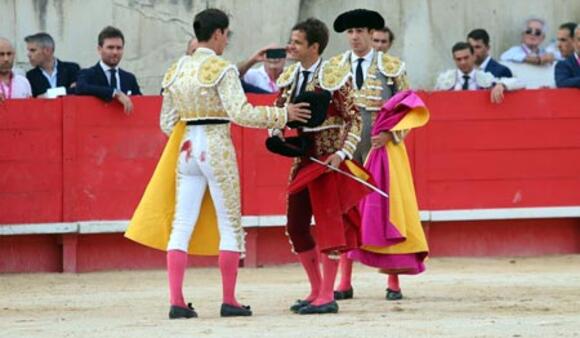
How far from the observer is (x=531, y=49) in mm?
15336

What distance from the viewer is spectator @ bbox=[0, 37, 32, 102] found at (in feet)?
40.0

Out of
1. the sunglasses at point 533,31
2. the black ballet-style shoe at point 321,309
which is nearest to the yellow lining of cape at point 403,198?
the black ballet-style shoe at point 321,309

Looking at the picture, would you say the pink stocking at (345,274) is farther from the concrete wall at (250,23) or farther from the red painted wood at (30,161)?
the concrete wall at (250,23)

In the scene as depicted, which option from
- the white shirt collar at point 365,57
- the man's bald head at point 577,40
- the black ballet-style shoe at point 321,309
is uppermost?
the man's bald head at point 577,40

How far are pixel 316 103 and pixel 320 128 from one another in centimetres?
23

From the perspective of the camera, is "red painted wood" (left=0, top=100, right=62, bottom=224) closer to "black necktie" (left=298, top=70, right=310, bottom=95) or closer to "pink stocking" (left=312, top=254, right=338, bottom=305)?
"black necktie" (left=298, top=70, right=310, bottom=95)

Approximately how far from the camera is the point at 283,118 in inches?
346

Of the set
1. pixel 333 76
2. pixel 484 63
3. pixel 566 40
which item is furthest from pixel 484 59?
pixel 333 76

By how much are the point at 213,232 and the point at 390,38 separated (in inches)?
121

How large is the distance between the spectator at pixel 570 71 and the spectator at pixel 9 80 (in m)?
3.78

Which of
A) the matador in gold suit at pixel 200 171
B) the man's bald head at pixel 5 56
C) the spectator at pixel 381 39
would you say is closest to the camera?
the matador in gold suit at pixel 200 171

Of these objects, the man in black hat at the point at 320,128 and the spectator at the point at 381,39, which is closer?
the man in black hat at the point at 320,128

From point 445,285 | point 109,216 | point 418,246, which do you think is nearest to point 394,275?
point 418,246

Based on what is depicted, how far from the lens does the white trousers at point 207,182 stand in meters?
8.91
